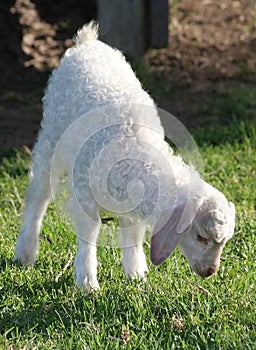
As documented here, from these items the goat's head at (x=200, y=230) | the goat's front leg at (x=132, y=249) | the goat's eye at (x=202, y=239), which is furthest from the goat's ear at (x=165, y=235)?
the goat's front leg at (x=132, y=249)

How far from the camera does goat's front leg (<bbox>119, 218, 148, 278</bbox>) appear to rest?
483 cm

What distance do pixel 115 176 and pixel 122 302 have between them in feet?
2.21

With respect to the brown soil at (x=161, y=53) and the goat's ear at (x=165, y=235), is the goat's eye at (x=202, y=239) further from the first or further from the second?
the brown soil at (x=161, y=53)

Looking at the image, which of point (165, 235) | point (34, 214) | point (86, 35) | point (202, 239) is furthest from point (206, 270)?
point (86, 35)

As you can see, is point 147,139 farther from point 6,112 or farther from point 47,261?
point 6,112

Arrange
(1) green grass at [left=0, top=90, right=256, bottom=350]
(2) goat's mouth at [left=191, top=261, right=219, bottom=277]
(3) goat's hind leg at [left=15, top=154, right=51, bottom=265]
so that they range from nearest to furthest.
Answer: (1) green grass at [left=0, top=90, right=256, bottom=350] < (2) goat's mouth at [left=191, top=261, right=219, bottom=277] < (3) goat's hind leg at [left=15, top=154, right=51, bottom=265]

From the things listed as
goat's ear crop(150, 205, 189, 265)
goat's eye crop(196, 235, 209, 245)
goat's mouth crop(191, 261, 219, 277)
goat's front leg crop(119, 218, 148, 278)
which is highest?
goat's ear crop(150, 205, 189, 265)

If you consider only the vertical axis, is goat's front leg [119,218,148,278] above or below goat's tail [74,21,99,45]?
below

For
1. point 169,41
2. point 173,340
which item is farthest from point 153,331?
point 169,41

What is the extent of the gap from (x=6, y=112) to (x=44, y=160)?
10.2 feet

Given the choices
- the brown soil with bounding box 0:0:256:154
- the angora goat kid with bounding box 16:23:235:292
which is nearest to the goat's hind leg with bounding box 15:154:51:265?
the angora goat kid with bounding box 16:23:235:292

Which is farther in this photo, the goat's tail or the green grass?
the goat's tail

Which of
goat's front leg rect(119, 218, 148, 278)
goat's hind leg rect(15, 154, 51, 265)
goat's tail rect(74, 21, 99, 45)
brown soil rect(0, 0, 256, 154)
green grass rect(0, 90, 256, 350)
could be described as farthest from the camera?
brown soil rect(0, 0, 256, 154)

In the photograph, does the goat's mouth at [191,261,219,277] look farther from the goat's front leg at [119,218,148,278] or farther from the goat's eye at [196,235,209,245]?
the goat's front leg at [119,218,148,278]
